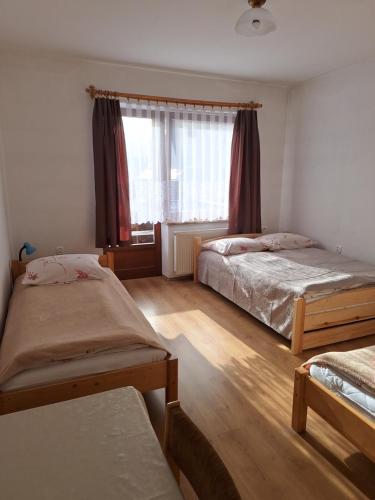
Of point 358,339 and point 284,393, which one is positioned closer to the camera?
point 284,393

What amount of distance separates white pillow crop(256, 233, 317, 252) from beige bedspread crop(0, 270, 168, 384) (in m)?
2.15

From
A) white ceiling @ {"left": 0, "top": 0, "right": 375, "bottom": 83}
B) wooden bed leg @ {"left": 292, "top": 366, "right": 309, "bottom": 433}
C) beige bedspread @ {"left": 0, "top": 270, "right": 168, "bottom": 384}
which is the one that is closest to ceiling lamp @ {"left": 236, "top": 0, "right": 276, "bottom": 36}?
white ceiling @ {"left": 0, "top": 0, "right": 375, "bottom": 83}

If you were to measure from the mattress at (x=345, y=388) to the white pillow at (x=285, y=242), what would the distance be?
2457 millimetres

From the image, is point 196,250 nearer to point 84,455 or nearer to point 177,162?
point 177,162

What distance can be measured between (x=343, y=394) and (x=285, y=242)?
107 inches

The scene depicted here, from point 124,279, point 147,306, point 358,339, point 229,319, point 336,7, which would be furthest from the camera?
point 124,279

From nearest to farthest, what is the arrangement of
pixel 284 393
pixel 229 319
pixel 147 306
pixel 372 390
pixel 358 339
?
pixel 372 390 → pixel 284 393 → pixel 358 339 → pixel 229 319 → pixel 147 306

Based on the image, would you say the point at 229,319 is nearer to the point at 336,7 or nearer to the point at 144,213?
the point at 144,213

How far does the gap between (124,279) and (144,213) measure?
0.94 m

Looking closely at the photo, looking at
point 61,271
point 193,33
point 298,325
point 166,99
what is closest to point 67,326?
point 61,271

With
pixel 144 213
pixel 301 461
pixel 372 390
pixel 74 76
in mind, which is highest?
pixel 74 76

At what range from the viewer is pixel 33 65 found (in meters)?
3.37

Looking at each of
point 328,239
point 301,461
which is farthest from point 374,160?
point 301,461

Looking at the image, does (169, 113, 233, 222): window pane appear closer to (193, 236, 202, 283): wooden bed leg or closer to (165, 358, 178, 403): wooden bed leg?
(193, 236, 202, 283): wooden bed leg
